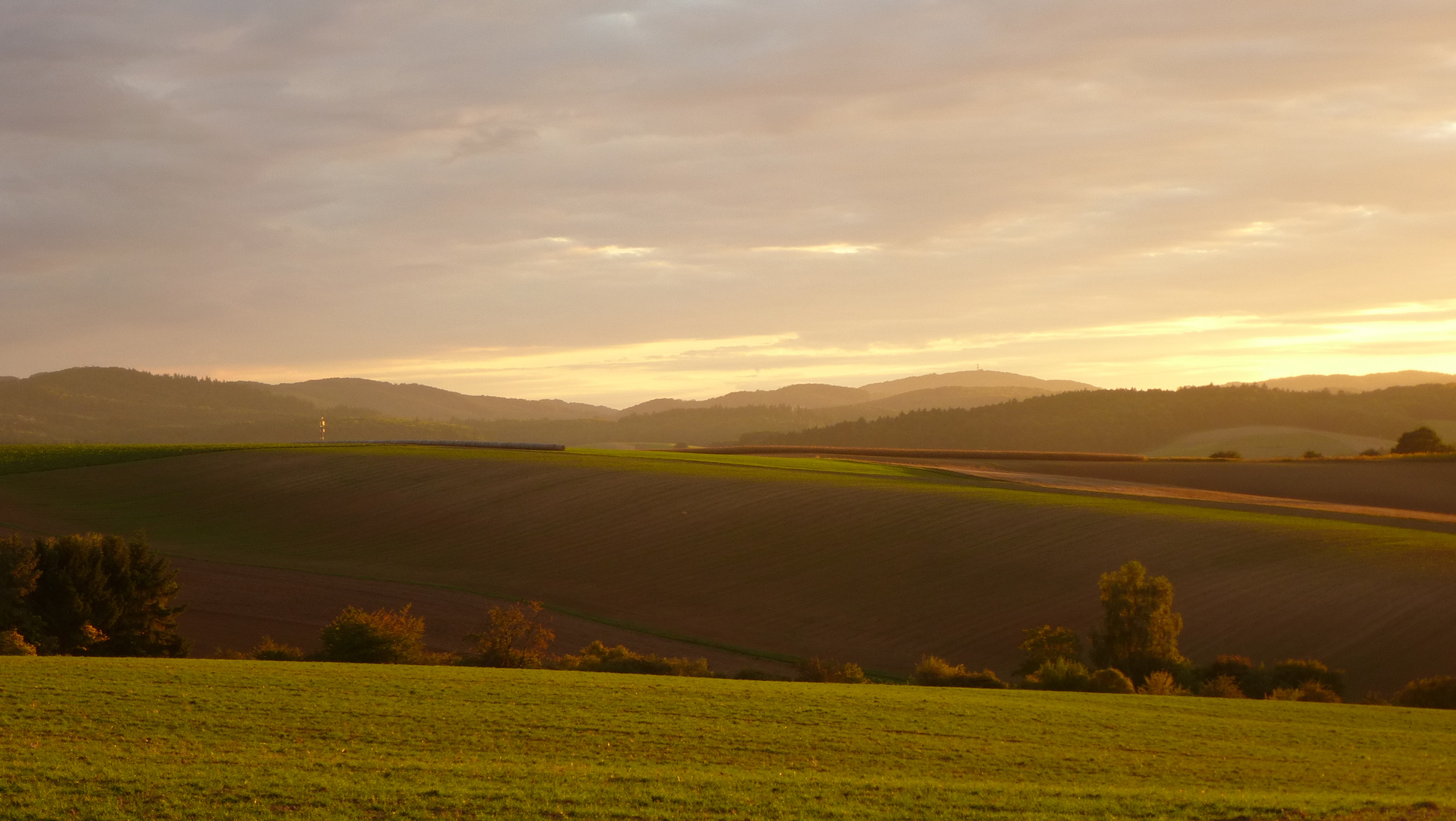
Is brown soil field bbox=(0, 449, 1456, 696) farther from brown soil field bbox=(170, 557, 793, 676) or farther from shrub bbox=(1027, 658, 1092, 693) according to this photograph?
shrub bbox=(1027, 658, 1092, 693)

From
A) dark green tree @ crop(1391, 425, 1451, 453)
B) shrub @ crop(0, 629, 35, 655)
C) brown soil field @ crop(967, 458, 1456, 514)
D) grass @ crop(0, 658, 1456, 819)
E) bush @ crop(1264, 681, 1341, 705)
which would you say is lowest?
bush @ crop(1264, 681, 1341, 705)

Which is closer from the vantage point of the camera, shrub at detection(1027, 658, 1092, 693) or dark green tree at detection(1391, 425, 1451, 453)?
shrub at detection(1027, 658, 1092, 693)

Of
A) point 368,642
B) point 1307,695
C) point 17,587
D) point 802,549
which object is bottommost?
point 1307,695

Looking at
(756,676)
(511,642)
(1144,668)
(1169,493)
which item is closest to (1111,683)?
(1144,668)

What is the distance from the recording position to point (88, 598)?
94.1 feet

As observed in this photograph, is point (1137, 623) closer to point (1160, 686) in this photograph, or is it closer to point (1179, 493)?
point (1160, 686)

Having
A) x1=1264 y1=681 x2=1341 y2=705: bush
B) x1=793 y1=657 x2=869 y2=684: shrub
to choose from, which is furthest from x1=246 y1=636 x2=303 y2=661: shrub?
x1=1264 y1=681 x2=1341 y2=705: bush

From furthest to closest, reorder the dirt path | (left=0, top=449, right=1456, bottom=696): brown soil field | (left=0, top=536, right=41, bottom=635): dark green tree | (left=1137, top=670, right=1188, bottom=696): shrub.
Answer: the dirt path < (left=0, top=449, right=1456, bottom=696): brown soil field < (left=1137, top=670, right=1188, bottom=696): shrub < (left=0, top=536, right=41, bottom=635): dark green tree

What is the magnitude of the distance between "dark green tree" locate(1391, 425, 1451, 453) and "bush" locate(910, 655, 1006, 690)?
7354 cm

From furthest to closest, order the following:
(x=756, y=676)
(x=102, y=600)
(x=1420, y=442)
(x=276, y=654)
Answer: (x=1420, y=442)
(x=102, y=600)
(x=756, y=676)
(x=276, y=654)

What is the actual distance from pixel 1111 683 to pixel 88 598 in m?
27.8

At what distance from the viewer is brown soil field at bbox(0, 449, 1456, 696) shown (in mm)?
34438

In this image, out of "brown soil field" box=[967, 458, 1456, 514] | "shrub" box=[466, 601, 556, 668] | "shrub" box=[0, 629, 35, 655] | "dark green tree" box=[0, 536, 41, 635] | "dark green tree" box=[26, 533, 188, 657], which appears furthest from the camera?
"brown soil field" box=[967, 458, 1456, 514]

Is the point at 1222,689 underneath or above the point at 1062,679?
underneath
